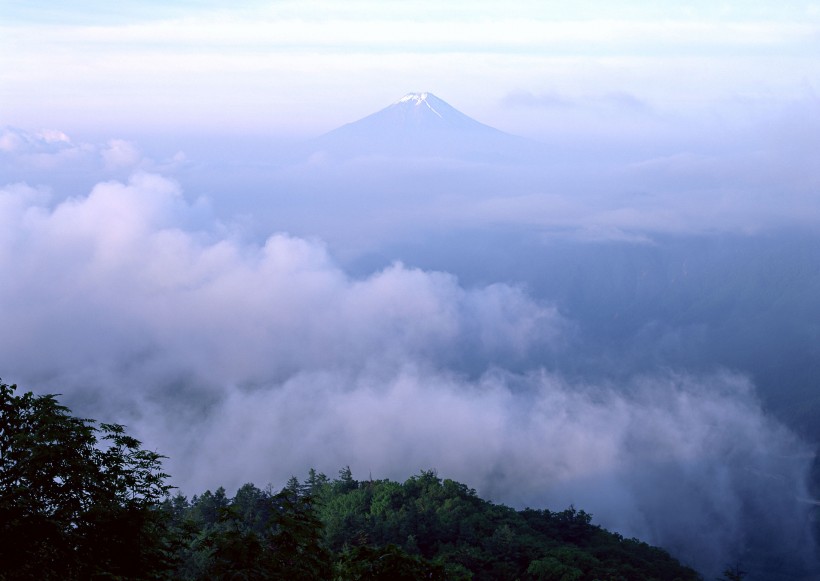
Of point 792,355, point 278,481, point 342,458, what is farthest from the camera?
point 792,355

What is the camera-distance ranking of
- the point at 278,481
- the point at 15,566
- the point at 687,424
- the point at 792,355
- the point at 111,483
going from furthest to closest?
the point at 792,355
the point at 687,424
the point at 278,481
the point at 111,483
the point at 15,566

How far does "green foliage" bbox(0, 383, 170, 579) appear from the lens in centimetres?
1363

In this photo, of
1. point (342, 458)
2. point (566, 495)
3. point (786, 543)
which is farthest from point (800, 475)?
point (342, 458)

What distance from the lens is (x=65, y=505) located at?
1447 centimetres

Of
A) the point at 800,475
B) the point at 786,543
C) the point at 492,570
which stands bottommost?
the point at 492,570

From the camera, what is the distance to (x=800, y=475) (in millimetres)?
125000

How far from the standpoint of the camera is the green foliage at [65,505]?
44.7 ft

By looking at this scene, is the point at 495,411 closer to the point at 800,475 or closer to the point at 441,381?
the point at 441,381

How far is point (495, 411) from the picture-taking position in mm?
161750

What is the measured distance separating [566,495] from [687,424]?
4058 centimetres

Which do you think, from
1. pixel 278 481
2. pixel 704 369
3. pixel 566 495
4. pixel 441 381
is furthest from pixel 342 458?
pixel 704 369

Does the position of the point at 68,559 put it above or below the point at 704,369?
below

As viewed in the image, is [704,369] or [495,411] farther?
[704,369]

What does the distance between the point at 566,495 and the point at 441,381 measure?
194 ft
